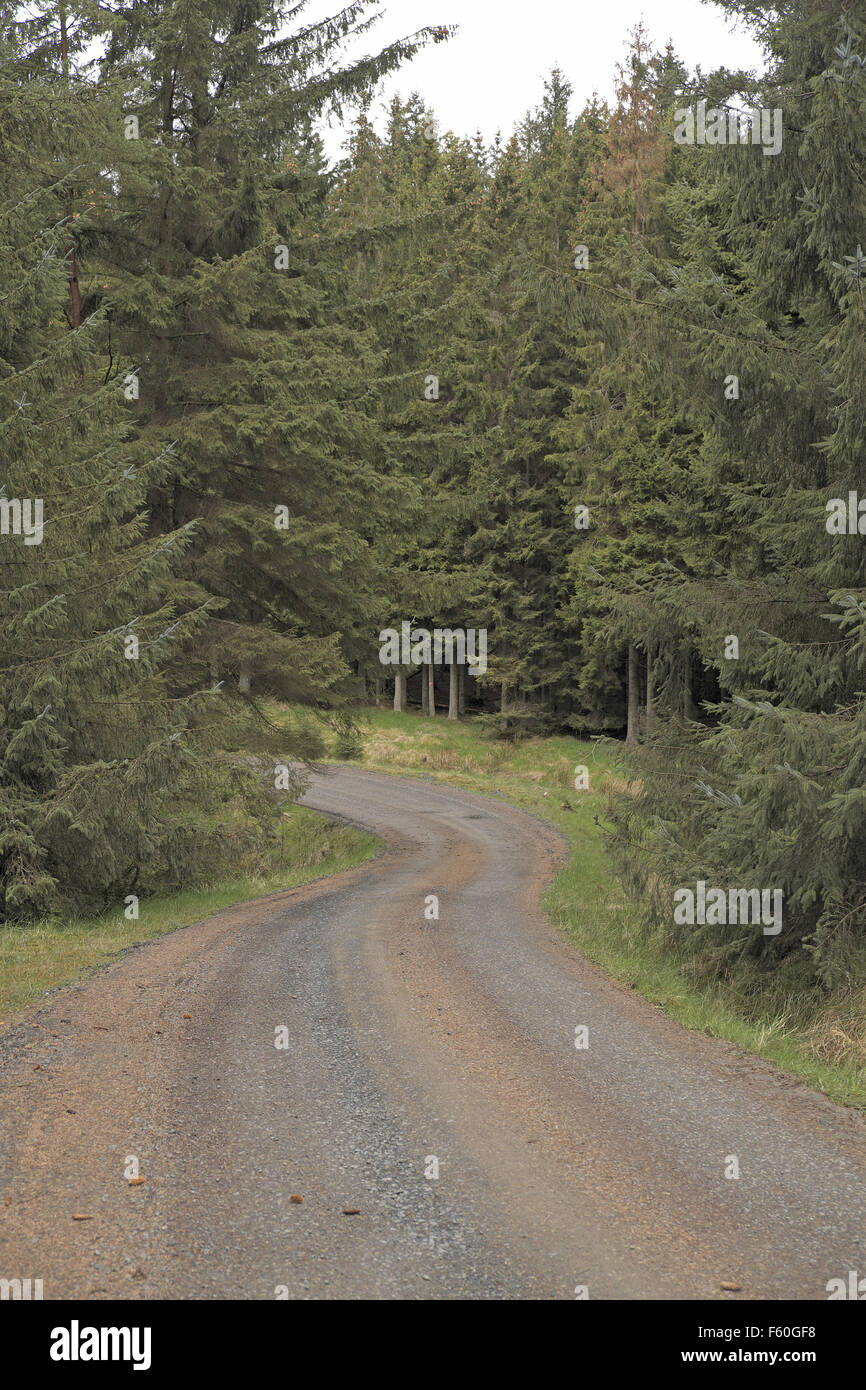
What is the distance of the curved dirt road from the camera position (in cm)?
473

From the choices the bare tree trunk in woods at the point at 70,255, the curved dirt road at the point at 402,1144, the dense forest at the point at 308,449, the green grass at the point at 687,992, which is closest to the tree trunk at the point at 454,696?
the green grass at the point at 687,992

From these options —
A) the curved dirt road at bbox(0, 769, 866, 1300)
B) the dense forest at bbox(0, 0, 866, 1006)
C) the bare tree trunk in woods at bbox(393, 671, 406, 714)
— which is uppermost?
the dense forest at bbox(0, 0, 866, 1006)

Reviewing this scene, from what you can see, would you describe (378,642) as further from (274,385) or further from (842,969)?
(842,969)

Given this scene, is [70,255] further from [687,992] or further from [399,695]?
[399,695]

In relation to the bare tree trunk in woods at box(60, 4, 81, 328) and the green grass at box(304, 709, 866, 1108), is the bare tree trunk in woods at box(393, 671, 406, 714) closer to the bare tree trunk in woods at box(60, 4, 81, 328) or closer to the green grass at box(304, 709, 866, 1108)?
the green grass at box(304, 709, 866, 1108)

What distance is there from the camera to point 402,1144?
6203 millimetres

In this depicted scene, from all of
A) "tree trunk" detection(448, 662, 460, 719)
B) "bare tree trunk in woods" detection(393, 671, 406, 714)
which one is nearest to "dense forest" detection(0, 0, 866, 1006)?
"tree trunk" detection(448, 662, 460, 719)

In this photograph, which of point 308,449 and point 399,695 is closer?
point 308,449

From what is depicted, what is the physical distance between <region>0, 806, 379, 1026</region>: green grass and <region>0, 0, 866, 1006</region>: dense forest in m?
0.73

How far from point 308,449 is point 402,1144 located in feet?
43.6

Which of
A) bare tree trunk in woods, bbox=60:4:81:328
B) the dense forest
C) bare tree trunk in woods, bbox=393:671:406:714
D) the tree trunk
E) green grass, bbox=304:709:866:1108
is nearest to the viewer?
green grass, bbox=304:709:866:1108

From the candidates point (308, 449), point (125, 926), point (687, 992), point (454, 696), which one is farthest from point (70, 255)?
point (454, 696)
